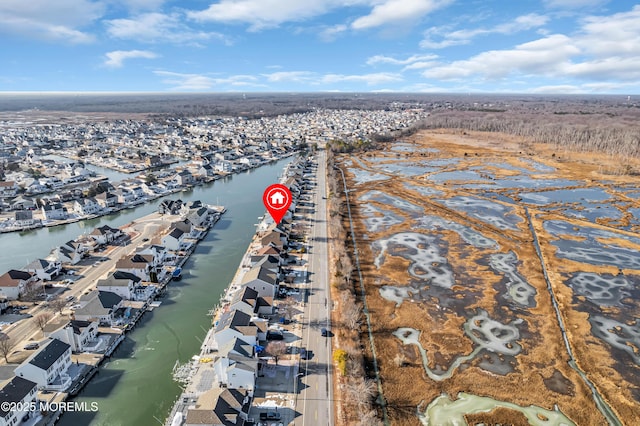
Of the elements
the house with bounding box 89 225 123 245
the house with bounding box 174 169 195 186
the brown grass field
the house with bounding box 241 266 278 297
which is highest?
the house with bounding box 174 169 195 186

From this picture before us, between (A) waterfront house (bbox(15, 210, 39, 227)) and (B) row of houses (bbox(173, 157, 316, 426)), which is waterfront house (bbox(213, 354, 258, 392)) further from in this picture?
(A) waterfront house (bbox(15, 210, 39, 227))

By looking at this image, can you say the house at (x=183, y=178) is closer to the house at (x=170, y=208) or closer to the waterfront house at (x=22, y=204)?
the house at (x=170, y=208)

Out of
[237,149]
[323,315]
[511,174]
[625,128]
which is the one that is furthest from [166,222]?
[625,128]

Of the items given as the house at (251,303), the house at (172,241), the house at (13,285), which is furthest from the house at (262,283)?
the house at (13,285)

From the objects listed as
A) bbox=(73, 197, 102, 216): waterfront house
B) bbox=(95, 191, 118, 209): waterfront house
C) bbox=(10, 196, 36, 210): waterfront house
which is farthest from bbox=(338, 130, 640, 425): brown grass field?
bbox=(10, 196, 36, 210): waterfront house

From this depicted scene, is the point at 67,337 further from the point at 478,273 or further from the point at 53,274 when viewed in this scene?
the point at 478,273
